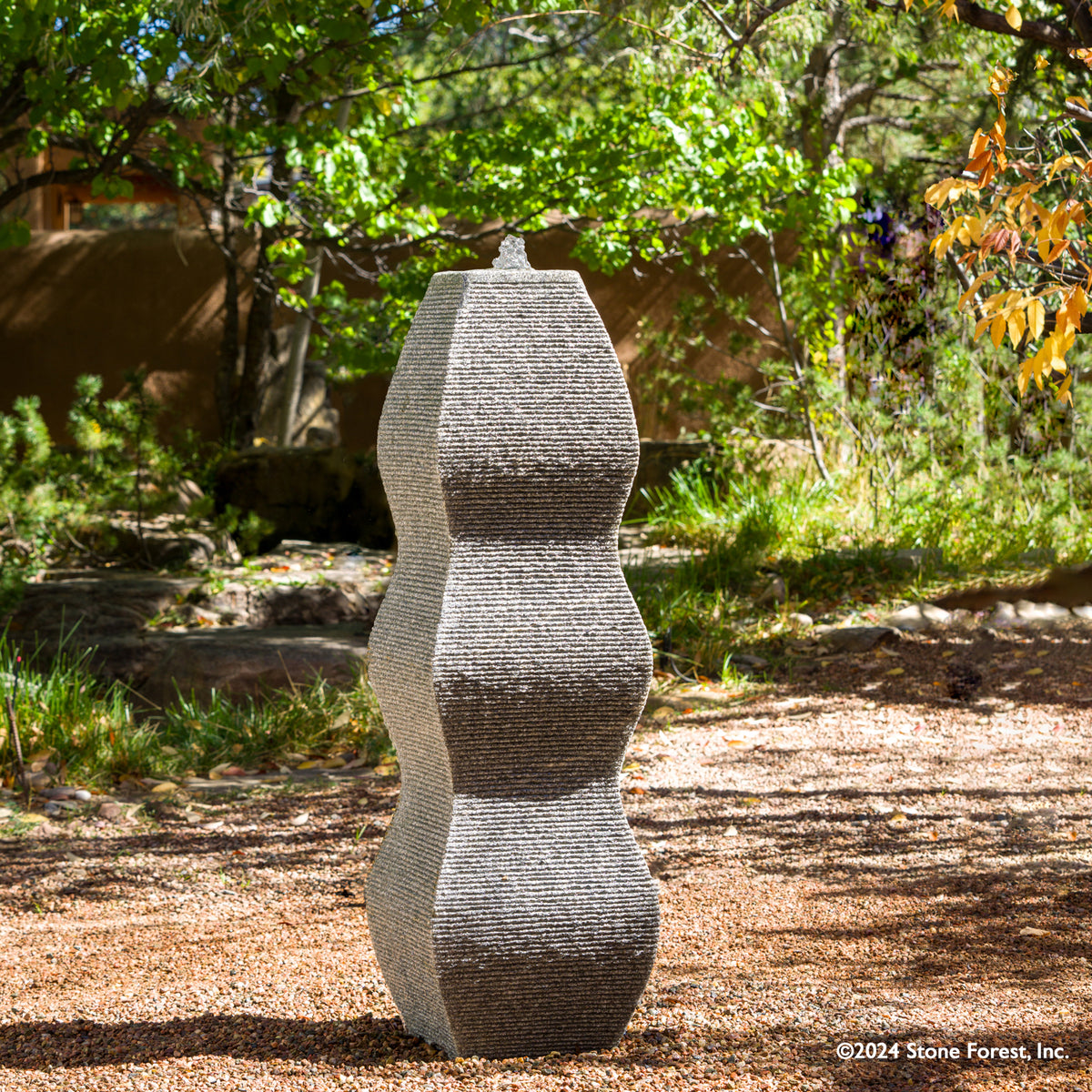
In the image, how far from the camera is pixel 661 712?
21.4ft

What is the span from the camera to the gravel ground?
108 inches

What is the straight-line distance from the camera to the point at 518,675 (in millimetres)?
2734

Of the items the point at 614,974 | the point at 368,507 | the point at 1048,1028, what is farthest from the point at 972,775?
the point at 368,507

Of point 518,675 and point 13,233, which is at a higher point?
point 13,233

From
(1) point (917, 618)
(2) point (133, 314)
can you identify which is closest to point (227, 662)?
(1) point (917, 618)

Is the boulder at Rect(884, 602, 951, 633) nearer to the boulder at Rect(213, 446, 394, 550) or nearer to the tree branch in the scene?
the tree branch

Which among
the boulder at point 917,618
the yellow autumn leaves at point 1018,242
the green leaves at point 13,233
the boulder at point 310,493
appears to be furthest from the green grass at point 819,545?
the yellow autumn leaves at point 1018,242

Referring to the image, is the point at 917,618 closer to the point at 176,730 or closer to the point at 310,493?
the point at 176,730

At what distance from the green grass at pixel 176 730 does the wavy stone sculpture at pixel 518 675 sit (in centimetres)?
324

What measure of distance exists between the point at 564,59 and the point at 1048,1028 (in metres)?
13.6

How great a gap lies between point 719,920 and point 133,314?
1127cm

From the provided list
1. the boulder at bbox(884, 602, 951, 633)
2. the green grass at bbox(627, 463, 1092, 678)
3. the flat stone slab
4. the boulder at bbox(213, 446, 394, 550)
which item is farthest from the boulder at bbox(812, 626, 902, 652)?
the boulder at bbox(213, 446, 394, 550)

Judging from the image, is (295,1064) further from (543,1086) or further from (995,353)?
(995,353)

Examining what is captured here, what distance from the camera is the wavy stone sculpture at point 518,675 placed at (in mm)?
2725
